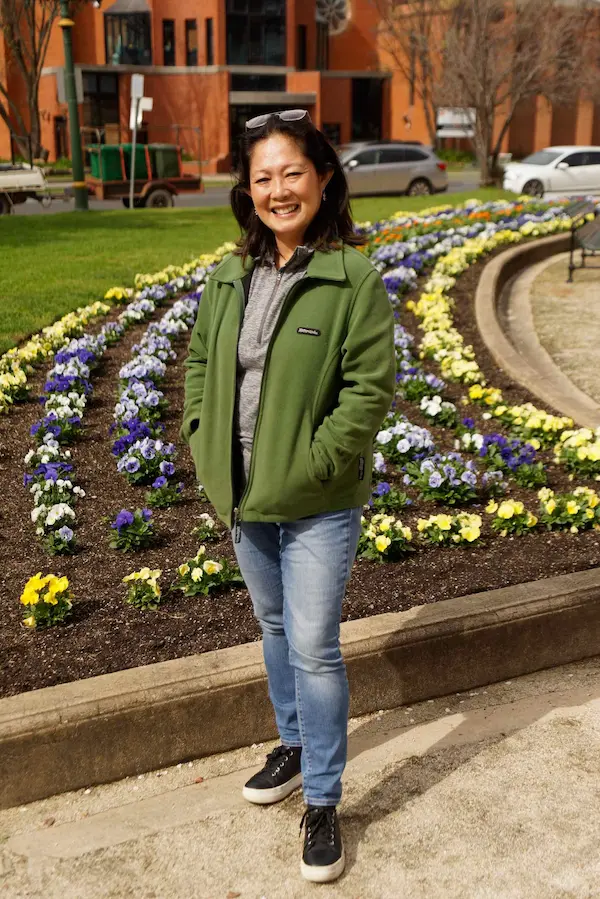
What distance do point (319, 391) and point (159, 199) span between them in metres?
22.8

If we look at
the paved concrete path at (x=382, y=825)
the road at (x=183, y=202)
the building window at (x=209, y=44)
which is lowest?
the paved concrete path at (x=382, y=825)

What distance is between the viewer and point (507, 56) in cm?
3216

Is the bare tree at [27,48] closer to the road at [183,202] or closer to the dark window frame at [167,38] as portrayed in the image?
the dark window frame at [167,38]

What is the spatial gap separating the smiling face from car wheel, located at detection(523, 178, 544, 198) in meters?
25.2

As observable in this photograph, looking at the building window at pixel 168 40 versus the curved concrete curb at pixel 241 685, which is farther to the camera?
the building window at pixel 168 40

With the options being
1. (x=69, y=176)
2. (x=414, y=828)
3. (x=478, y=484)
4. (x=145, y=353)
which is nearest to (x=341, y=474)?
(x=414, y=828)

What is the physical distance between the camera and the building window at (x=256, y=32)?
1838 inches

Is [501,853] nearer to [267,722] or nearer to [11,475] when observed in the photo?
[267,722]

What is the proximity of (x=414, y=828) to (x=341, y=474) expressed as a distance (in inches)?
44.3

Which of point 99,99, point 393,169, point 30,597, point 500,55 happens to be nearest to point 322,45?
point 99,99

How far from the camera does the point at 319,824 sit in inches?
114

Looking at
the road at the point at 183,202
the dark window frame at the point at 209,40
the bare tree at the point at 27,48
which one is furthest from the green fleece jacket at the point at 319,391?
the dark window frame at the point at 209,40

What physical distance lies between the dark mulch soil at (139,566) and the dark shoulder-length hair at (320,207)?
155 centimetres

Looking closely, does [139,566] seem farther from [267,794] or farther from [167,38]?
[167,38]
